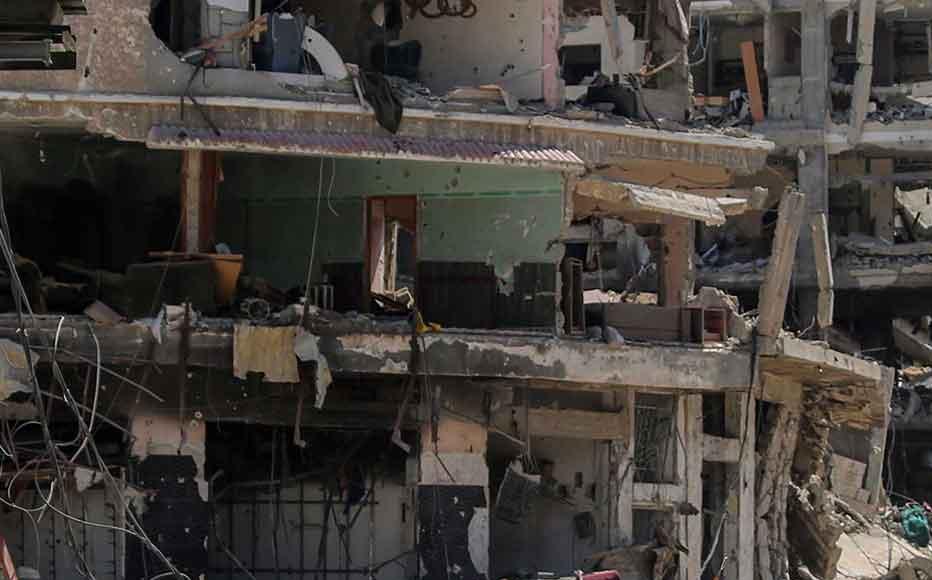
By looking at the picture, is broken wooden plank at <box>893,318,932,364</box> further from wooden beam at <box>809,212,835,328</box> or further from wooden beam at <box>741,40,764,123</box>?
wooden beam at <box>809,212,835,328</box>

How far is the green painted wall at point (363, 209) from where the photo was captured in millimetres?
24562

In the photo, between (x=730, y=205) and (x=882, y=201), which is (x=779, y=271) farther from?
(x=882, y=201)

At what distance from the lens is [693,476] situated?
88.5ft

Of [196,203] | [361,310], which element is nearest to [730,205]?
[361,310]

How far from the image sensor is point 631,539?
2600 cm

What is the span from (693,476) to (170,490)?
23.4ft

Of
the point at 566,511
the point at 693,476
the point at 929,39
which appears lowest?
the point at 566,511

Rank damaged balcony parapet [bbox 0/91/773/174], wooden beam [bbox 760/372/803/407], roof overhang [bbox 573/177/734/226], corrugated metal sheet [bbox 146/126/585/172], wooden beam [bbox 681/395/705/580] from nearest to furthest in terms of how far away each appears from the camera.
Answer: corrugated metal sheet [bbox 146/126/585/172] < damaged balcony parapet [bbox 0/91/773/174] < roof overhang [bbox 573/177/734/226] < wooden beam [bbox 681/395/705/580] < wooden beam [bbox 760/372/803/407]

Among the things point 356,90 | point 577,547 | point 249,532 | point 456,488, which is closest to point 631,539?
point 577,547

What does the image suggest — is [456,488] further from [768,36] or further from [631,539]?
[768,36]

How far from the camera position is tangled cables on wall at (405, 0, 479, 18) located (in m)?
26.0

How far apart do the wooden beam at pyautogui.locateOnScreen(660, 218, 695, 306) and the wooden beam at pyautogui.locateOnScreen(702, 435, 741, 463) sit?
1.99 metres

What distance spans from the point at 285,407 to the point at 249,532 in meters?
2.21

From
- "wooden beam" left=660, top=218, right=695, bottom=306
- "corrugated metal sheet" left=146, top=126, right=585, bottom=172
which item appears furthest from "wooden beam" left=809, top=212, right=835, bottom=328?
"corrugated metal sheet" left=146, top=126, right=585, bottom=172
